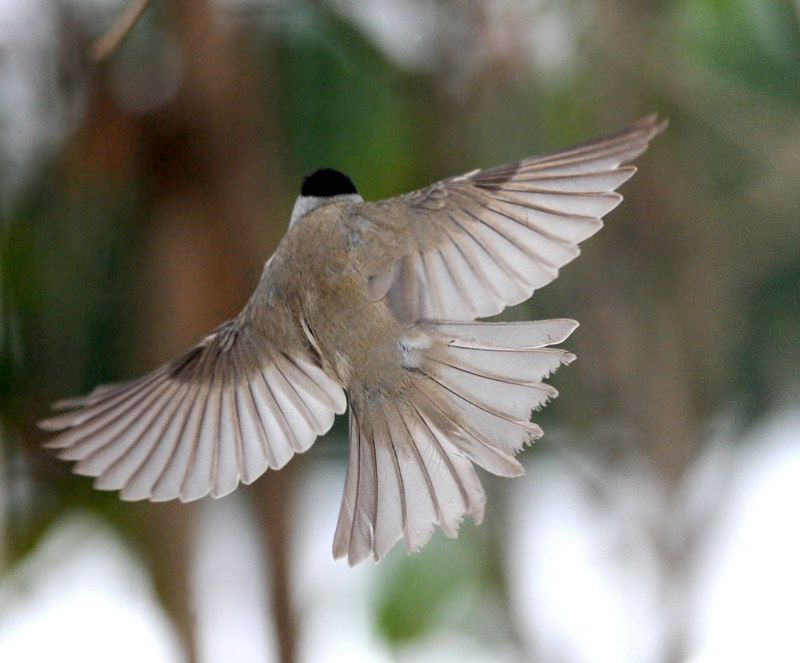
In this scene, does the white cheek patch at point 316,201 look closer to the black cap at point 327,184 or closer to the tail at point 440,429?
the black cap at point 327,184

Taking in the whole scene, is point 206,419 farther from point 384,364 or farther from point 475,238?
point 475,238

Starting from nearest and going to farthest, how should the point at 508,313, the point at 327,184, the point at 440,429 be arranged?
1. the point at 440,429
2. the point at 327,184
3. the point at 508,313

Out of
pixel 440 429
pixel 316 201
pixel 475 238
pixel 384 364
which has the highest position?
pixel 316 201

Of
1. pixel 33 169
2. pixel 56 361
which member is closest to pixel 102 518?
pixel 56 361

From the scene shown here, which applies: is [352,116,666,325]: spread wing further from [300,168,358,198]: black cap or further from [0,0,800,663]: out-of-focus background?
[0,0,800,663]: out-of-focus background

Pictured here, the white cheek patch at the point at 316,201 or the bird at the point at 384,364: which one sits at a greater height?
the white cheek patch at the point at 316,201

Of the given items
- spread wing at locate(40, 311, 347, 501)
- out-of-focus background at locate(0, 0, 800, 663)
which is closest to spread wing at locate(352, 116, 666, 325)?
spread wing at locate(40, 311, 347, 501)

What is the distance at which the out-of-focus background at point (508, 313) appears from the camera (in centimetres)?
418

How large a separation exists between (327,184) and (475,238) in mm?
398

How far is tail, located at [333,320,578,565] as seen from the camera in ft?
6.25

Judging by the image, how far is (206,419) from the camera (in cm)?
241

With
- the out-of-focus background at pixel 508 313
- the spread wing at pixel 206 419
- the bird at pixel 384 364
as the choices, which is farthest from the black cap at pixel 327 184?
the out-of-focus background at pixel 508 313

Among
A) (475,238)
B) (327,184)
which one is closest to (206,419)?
(327,184)

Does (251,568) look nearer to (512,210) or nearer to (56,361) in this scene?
(56,361)
